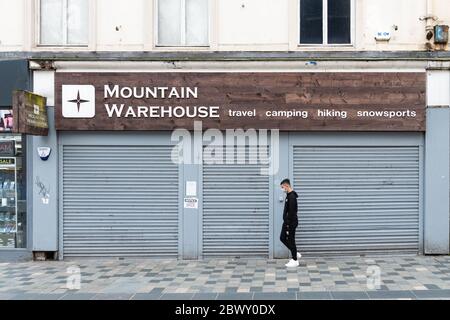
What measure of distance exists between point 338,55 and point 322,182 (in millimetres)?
2685

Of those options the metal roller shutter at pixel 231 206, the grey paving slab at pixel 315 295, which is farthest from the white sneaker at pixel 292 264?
the grey paving slab at pixel 315 295

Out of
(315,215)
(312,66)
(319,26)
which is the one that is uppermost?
(319,26)

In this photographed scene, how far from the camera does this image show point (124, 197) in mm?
10312

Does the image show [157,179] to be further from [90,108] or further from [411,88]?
[411,88]

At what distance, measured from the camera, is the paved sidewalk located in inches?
299

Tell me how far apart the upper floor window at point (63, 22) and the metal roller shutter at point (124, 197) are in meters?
2.37

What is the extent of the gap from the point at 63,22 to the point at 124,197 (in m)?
4.05

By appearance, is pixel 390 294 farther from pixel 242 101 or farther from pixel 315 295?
pixel 242 101

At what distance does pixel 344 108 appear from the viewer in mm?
10008

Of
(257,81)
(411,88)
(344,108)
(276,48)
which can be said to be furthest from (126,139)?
(411,88)

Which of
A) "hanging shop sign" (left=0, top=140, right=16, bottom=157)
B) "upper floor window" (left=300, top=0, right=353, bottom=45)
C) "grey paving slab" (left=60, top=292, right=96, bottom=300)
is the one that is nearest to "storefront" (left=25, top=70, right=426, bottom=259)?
"hanging shop sign" (left=0, top=140, right=16, bottom=157)

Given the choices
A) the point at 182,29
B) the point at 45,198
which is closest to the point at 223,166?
the point at 182,29

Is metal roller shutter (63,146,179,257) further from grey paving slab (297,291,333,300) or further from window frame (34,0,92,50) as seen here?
grey paving slab (297,291,333,300)

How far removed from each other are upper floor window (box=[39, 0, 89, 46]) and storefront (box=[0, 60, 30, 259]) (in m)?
1.18
